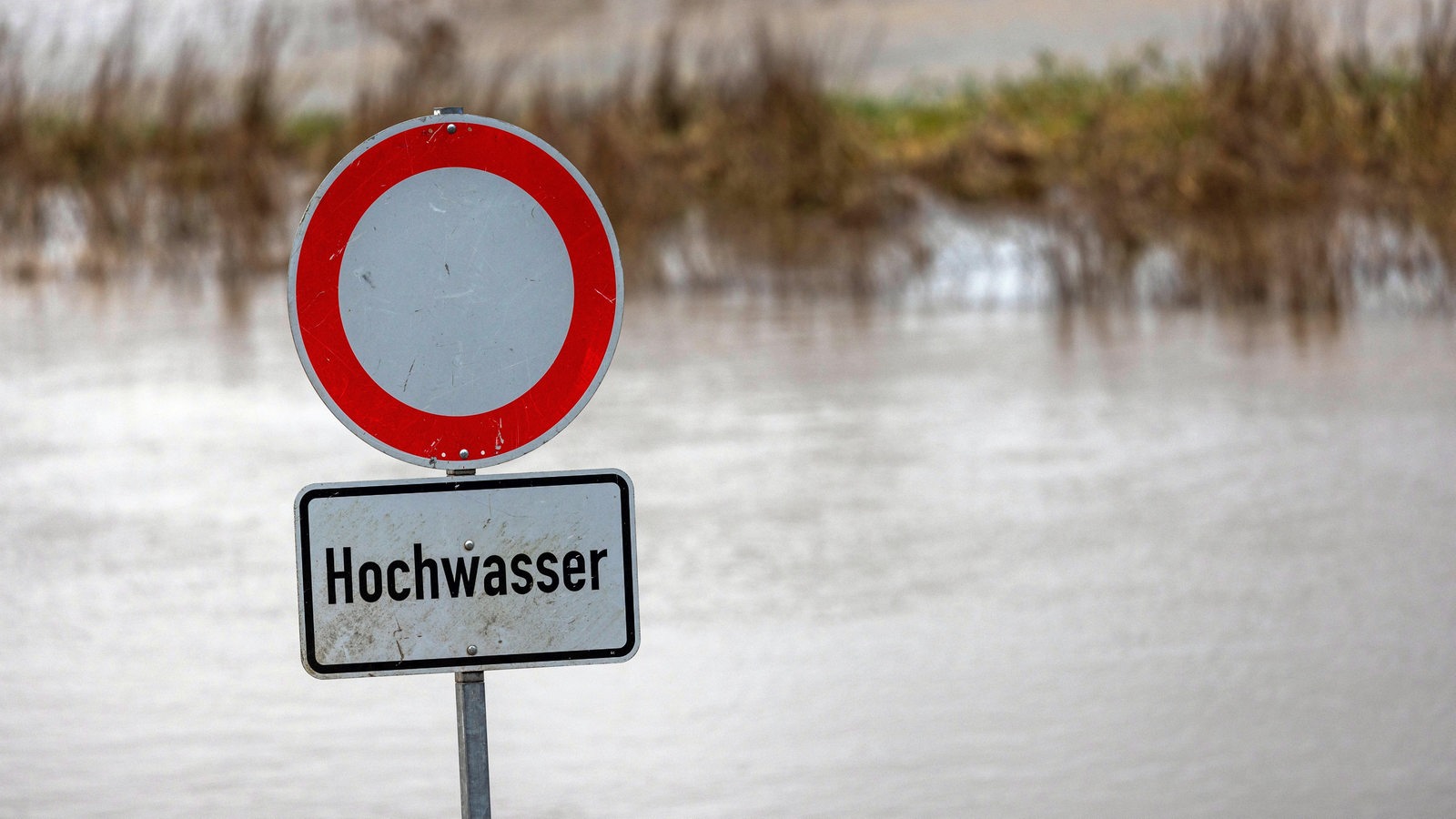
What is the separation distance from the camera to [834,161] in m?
14.8

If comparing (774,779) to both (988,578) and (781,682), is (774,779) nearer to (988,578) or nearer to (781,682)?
(781,682)

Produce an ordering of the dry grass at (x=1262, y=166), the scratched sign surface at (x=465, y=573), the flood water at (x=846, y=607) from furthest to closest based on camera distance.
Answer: the dry grass at (x=1262, y=166)
the flood water at (x=846, y=607)
the scratched sign surface at (x=465, y=573)

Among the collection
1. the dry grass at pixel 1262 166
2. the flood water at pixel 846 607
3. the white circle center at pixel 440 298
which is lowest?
the flood water at pixel 846 607

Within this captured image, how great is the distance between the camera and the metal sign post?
8.69 feet

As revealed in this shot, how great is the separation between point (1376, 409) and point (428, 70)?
397 inches

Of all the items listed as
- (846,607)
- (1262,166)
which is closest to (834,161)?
(1262,166)

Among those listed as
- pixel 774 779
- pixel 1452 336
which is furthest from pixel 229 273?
pixel 774 779

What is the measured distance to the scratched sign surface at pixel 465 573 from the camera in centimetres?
264

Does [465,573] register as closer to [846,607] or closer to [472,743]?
[472,743]

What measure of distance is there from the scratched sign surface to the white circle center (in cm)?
15

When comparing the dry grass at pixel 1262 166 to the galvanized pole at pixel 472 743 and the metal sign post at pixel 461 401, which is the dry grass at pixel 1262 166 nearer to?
the metal sign post at pixel 461 401

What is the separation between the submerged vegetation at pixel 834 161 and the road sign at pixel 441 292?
9.62 m

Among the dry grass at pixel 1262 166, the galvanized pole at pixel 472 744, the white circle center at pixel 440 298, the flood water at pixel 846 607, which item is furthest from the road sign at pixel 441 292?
the dry grass at pixel 1262 166

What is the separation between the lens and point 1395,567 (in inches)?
221
